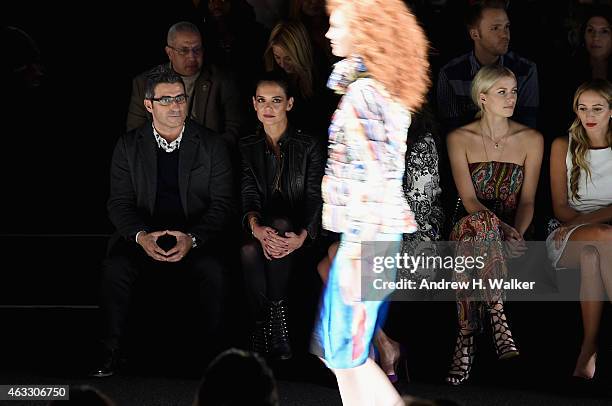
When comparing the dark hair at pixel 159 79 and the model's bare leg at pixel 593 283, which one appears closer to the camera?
the model's bare leg at pixel 593 283

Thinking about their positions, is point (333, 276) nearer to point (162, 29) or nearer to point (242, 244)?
point (242, 244)

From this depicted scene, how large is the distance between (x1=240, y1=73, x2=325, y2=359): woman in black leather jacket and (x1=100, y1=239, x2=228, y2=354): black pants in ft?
0.54

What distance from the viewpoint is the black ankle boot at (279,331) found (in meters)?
5.01

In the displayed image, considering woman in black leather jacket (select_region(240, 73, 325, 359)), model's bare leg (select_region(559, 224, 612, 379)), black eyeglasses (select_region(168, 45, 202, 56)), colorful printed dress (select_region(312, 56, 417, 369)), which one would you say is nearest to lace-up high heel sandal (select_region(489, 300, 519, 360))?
model's bare leg (select_region(559, 224, 612, 379))

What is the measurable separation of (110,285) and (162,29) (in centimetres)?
172

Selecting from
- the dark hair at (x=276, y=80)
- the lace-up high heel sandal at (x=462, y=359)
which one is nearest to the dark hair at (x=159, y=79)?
the dark hair at (x=276, y=80)

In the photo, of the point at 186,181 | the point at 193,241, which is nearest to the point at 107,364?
the point at 193,241

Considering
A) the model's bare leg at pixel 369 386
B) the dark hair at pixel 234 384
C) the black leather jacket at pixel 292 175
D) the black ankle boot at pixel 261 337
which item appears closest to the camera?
the dark hair at pixel 234 384

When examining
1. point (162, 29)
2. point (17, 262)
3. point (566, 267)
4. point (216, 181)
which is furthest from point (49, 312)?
point (566, 267)

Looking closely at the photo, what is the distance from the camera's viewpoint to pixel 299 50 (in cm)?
547

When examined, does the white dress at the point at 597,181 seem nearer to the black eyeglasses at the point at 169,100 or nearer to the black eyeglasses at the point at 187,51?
the black eyeglasses at the point at 169,100

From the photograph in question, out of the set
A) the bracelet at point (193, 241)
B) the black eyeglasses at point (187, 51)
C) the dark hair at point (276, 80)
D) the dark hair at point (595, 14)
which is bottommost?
the bracelet at point (193, 241)

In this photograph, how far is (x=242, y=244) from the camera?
510cm

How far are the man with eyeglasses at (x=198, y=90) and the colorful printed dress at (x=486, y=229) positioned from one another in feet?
4.02
